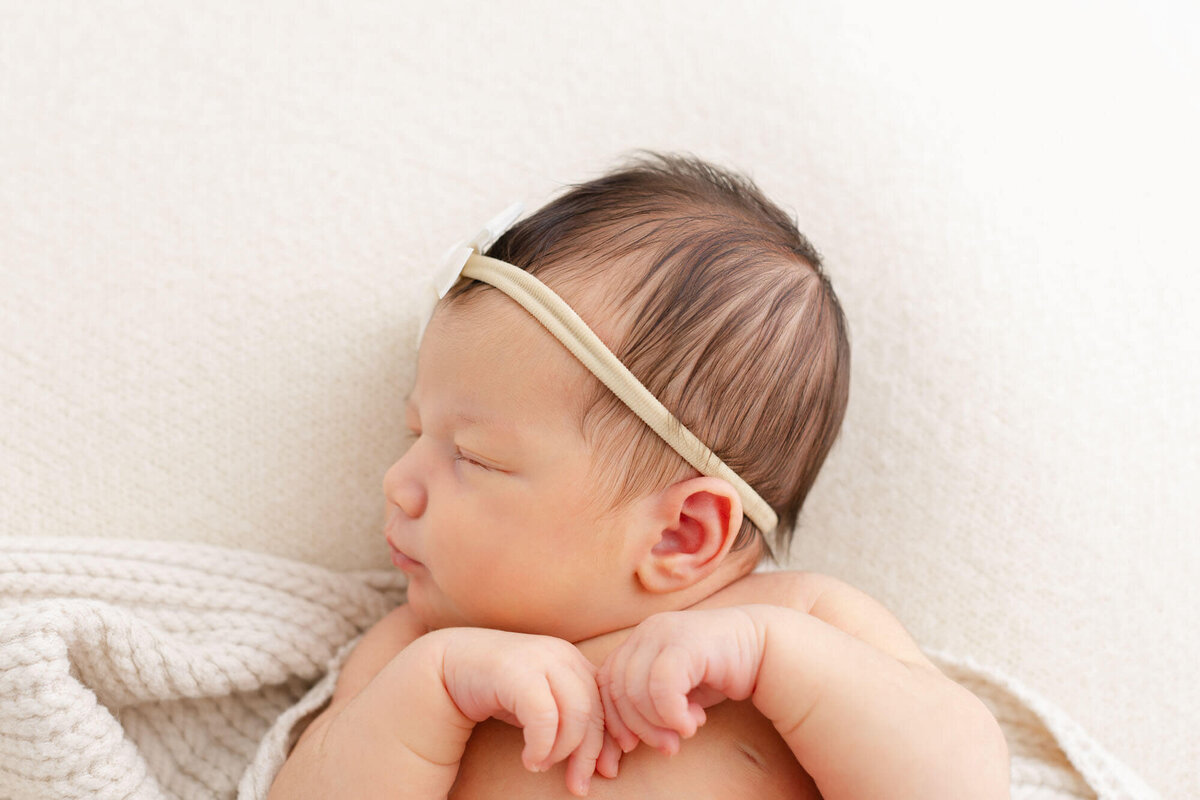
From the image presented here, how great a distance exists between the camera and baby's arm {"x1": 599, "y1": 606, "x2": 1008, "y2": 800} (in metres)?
1.19

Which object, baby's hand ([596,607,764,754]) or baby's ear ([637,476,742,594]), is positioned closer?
baby's hand ([596,607,764,754])

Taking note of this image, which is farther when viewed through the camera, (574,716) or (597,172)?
(597,172)

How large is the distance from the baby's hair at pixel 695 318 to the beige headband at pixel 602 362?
0.04 ft

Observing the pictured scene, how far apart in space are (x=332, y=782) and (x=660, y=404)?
625 mm

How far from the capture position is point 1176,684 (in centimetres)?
165

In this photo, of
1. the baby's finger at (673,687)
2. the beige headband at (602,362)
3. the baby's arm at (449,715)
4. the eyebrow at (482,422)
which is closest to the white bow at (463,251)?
the beige headband at (602,362)

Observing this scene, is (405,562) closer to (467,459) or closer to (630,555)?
(467,459)

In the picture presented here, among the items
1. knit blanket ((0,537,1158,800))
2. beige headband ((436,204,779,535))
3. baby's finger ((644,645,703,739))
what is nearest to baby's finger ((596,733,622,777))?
baby's finger ((644,645,703,739))

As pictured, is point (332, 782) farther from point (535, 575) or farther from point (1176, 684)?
point (1176, 684)

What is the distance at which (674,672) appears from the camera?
1.14 m

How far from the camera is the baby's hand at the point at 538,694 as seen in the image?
1163 millimetres

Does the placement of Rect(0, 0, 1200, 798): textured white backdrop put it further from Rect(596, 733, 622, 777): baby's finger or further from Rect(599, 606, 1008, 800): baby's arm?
Rect(596, 733, 622, 777): baby's finger

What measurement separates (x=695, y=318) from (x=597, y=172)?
588mm

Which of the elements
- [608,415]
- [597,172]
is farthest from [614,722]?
[597,172]
